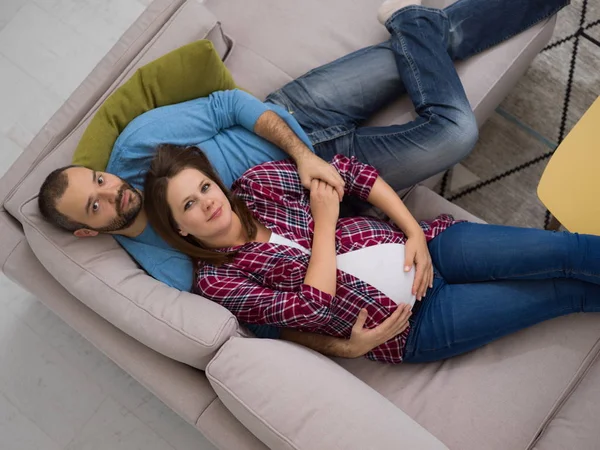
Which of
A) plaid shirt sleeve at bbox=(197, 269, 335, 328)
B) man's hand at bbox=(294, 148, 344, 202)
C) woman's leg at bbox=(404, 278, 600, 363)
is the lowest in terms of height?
woman's leg at bbox=(404, 278, 600, 363)

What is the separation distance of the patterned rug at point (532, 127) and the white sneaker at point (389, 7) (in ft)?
2.13

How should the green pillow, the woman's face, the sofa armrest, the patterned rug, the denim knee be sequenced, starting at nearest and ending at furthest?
the sofa armrest < the woman's face < the green pillow < the denim knee < the patterned rug

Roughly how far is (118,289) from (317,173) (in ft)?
1.98

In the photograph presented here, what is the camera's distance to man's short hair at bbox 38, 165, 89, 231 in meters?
1.37

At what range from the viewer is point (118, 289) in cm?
136

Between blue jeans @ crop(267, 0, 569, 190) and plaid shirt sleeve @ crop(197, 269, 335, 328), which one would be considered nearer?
plaid shirt sleeve @ crop(197, 269, 335, 328)

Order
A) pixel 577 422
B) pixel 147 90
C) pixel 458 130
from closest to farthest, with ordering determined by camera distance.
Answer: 1. pixel 577 422
2. pixel 147 90
3. pixel 458 130

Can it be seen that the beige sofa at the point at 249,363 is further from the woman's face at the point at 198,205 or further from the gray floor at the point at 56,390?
the gray floor at the point at 56,390

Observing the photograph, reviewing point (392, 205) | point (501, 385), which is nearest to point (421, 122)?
point (392, 205)

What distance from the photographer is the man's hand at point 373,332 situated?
4.59ft

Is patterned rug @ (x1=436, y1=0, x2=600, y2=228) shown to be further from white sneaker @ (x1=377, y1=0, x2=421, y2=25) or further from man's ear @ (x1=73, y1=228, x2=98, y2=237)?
man's ear @ (x1=73, y1=228, x2=98, y2=237)

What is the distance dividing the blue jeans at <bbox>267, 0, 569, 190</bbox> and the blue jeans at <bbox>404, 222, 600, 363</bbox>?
0.30 meters

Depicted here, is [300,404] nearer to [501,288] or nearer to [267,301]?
[267,301]

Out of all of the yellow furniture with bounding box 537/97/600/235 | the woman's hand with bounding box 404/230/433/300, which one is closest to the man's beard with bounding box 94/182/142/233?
the woman's hand with bounding box 404/230/433/300
